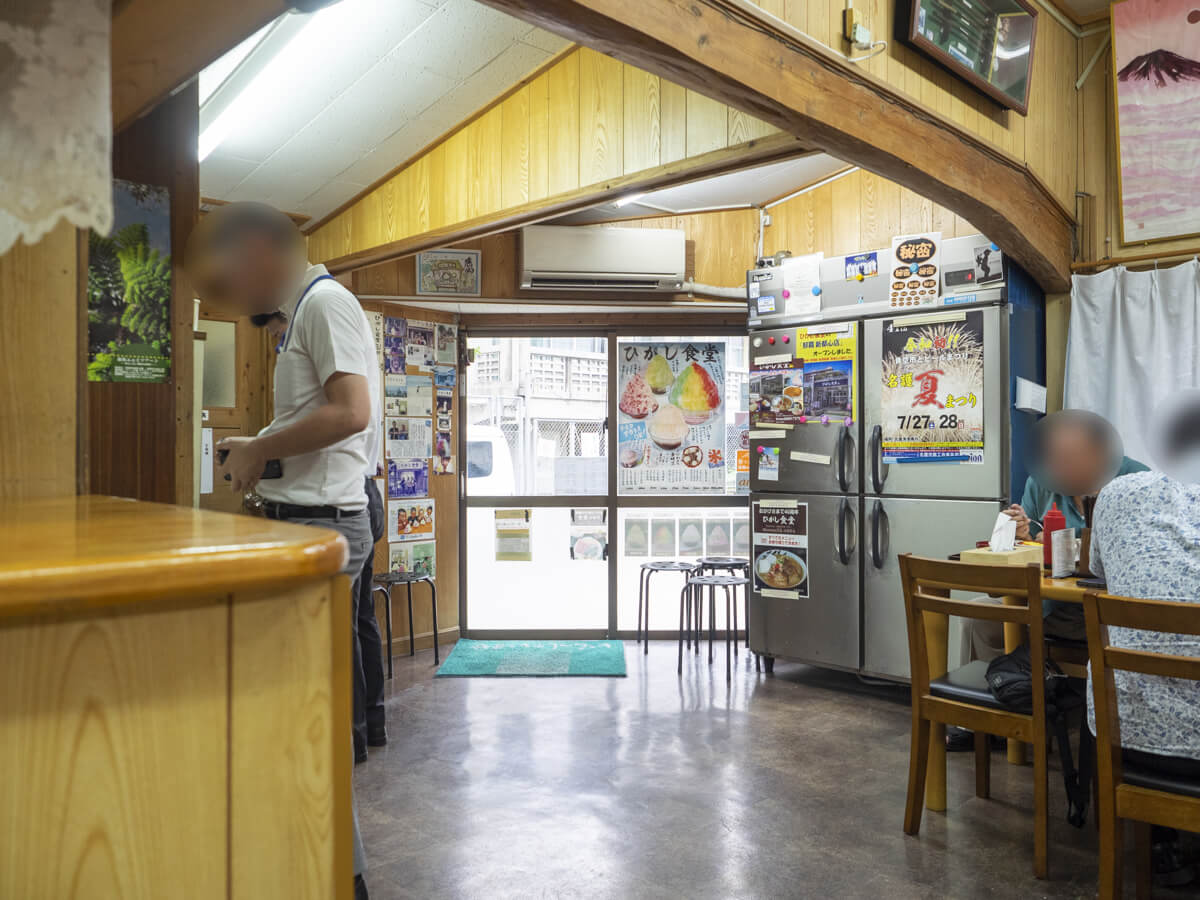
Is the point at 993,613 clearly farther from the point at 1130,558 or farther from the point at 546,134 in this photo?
the point at 546,134

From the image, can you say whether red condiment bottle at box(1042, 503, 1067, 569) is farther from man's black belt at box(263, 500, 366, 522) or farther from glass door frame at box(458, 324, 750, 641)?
glass door frame at box(458, 324, 750, 641)

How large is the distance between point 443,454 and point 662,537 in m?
1.42

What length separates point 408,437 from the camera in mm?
4879

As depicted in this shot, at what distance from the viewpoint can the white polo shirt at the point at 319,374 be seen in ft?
6.06

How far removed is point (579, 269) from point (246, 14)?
123 inches

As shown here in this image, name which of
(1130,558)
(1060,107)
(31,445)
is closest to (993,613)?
(1130,558)

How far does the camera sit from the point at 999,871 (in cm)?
228

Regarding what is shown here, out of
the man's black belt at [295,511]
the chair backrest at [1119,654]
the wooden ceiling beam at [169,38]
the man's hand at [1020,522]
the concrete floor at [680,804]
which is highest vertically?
the wooden ceiling beam at [169,38]

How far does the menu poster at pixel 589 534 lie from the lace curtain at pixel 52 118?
4.34 metres

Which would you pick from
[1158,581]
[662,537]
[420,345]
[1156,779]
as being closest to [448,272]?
[420,345]

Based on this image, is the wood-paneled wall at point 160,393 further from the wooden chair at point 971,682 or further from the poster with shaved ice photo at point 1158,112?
the poster with shaved ice photo at point 1158,112

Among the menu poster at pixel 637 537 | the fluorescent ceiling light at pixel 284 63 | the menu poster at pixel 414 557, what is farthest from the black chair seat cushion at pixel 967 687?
the menu poster at pixel 414 557

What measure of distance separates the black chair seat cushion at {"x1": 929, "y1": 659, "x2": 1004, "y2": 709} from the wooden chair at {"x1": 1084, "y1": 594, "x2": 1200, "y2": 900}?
17.7 inches

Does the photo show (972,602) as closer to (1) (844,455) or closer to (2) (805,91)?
(2) (805,91)
